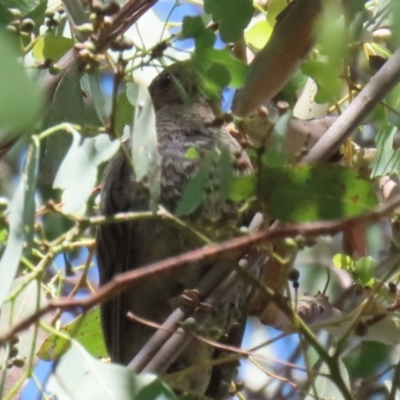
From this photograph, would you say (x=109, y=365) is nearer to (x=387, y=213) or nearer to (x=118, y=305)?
(x=387, y=213)

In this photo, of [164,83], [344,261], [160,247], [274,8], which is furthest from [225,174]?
[164,83]

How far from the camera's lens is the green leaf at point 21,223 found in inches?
38.1

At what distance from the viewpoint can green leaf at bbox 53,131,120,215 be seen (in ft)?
3.27

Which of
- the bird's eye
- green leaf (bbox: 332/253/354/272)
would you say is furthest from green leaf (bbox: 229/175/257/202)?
the bird's eye

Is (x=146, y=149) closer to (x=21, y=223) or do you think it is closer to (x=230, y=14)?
(x=21, y=223)

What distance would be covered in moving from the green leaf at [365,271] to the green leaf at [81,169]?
530mm

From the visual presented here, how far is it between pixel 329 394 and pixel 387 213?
3.49 feet

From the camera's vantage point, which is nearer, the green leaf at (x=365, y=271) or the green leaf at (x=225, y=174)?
the green leaf at (x=225, y=174)

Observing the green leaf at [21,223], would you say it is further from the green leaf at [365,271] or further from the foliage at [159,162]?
the green leaf at [365,271]

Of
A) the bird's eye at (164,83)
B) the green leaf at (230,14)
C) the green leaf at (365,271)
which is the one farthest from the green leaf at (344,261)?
the bird's eye at (164,83)

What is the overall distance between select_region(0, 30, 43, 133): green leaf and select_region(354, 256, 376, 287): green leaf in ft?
3.08

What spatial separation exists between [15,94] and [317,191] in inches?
23.7

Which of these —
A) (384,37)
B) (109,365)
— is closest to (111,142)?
(109,365)

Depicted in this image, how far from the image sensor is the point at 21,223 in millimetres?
973
